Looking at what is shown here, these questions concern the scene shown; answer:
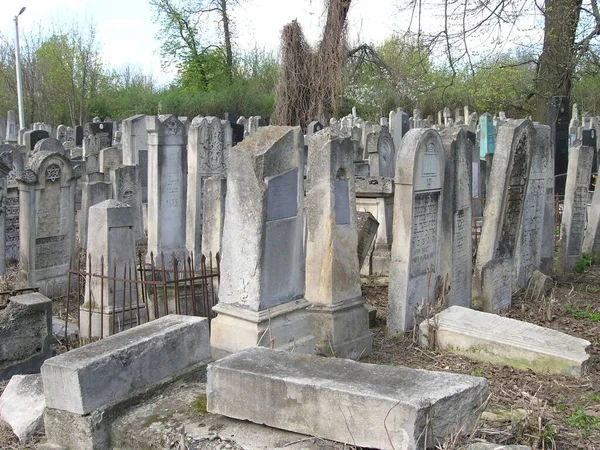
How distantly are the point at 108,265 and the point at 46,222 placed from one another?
2494 millimetres

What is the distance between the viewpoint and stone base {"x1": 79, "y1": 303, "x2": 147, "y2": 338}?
6.82 m

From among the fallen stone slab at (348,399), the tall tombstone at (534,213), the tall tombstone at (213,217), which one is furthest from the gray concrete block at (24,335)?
the tall tombstone at (534,213)

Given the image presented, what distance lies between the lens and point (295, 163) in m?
5.46

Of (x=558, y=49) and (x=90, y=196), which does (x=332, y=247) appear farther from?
(x=558, y=49)

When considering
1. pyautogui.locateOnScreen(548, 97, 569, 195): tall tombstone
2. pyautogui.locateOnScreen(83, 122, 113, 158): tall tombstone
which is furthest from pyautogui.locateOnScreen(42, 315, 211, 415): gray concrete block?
pyautogui.locateOnScreen(83, 122, 113, 158): tall tombstone

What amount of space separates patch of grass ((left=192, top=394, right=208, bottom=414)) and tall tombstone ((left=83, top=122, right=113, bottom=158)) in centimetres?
1917

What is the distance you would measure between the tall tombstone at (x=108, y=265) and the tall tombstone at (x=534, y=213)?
15.8ft

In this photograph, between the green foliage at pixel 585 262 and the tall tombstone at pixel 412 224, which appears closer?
the tall tombstone at pixel 412 224

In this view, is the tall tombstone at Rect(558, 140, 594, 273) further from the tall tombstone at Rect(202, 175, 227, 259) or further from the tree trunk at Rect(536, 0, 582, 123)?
the tall tombstone at Rect(202, 175, 227, 259)

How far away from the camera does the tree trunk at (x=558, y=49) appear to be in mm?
14125

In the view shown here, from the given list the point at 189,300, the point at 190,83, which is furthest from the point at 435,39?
the point at 190,83

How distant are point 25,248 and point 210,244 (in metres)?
2.51

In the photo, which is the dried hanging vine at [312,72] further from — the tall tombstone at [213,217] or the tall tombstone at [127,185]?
the tall tombstone at [213,217]

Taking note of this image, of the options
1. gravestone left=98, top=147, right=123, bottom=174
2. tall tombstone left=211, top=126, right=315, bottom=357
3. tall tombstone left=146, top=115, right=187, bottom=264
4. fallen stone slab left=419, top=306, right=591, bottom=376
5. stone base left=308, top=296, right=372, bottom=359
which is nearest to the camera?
tall tombstone left=211, top=126, right=315, bottom=357
